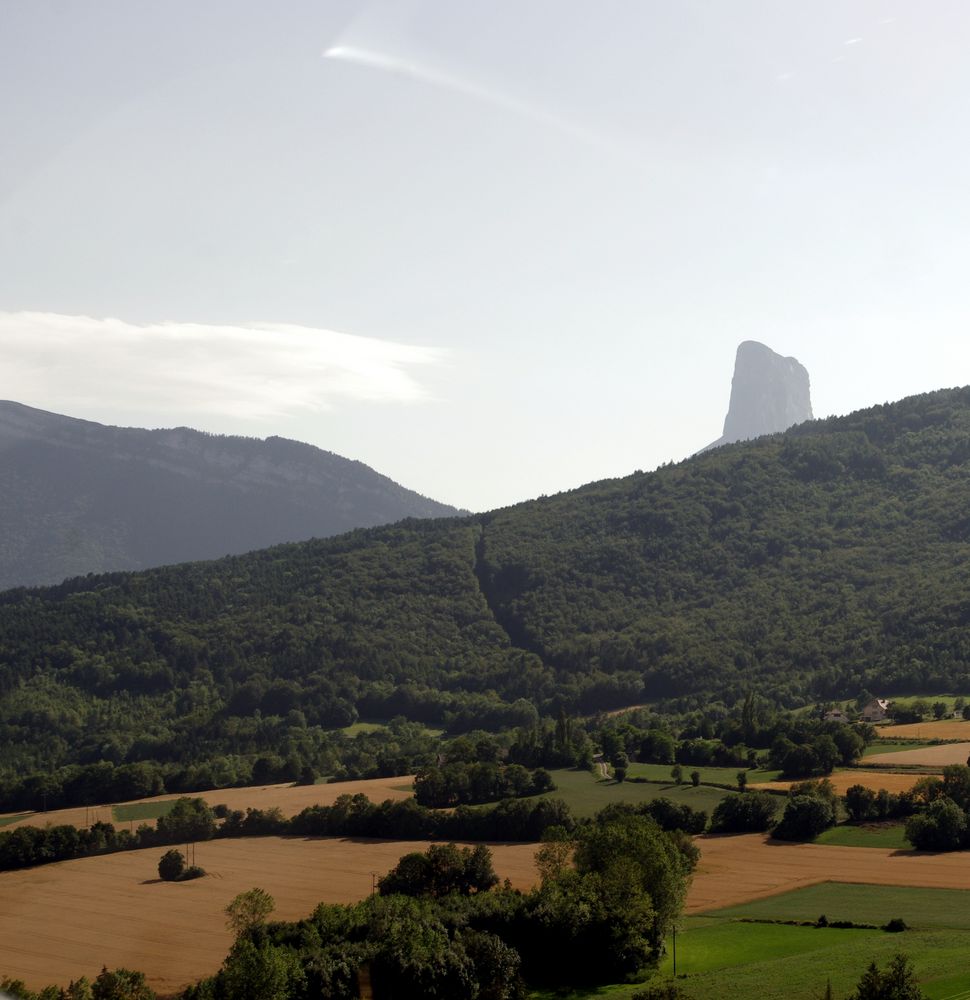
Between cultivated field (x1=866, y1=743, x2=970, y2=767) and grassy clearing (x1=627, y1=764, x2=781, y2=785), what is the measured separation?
7.68m

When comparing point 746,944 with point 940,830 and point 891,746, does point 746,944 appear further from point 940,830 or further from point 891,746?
point 891,746

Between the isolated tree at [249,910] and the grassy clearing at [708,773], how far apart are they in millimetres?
40795

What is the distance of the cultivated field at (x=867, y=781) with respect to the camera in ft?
289

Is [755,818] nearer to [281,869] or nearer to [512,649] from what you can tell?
[281,869]

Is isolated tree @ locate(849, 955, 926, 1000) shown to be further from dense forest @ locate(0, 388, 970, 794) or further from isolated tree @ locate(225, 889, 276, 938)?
dense forest @ locate(0, 388, 970, 794)

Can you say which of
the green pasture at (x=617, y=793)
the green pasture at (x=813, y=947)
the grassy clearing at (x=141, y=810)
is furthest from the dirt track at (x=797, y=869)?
the grassy clearing at (x=141, y=810)

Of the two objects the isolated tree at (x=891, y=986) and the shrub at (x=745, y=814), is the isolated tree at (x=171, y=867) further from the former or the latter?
the isolated tree at (x=891, y=986)

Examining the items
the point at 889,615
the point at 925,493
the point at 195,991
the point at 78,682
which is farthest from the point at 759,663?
the point at 195,991

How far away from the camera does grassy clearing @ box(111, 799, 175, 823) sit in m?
102

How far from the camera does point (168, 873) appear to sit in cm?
8025

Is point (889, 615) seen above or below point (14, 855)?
above

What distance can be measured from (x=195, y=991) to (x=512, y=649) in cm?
12392

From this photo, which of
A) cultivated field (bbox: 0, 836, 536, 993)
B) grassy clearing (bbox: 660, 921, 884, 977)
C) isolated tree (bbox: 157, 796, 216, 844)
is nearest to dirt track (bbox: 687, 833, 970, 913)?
grassy clearing (bbox: 660, 921, 884, 977)

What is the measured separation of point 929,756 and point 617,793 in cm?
2228
